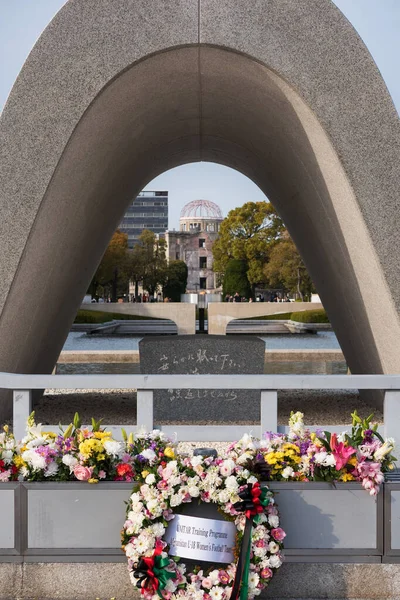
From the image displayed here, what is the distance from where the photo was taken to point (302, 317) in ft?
117

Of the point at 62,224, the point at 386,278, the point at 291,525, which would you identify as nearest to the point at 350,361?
the point at 386,278

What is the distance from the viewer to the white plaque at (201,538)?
4.31 meters

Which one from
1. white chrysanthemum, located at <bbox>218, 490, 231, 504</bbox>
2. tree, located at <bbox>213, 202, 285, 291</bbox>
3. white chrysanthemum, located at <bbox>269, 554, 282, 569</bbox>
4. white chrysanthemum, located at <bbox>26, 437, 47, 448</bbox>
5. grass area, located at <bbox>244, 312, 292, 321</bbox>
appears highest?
tree, located at <bbox>213, 202, 285, 291</bbox>

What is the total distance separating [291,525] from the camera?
4539mm

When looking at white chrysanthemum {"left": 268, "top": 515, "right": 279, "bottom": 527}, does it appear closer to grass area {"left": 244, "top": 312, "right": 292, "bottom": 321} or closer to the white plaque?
the white plaque

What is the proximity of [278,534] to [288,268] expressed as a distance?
41749mm

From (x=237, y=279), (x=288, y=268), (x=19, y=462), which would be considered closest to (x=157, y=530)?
(x=19, y=462)

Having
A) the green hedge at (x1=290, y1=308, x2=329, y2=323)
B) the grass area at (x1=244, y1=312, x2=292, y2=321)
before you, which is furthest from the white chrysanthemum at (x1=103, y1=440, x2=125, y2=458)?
the grass area at (x1=244, y1=312, x2=292, y2=321)

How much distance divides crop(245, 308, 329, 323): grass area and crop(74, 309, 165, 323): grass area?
5829 millimetres

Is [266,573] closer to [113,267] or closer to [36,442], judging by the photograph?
[36,442]

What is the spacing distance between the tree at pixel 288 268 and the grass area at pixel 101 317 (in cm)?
1070

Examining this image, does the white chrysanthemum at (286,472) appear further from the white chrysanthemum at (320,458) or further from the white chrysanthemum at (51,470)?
the white chrysanthemum at (51,470)

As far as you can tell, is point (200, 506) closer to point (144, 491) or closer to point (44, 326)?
point (144, 491)

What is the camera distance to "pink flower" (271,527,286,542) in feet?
14.1
